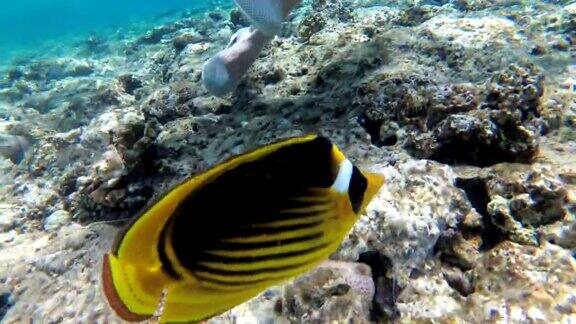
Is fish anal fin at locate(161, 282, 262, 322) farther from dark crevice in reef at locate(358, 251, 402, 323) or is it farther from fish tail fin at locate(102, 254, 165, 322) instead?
dark crevice in reef at locate(358, 251, 402, 323)

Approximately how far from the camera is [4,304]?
2980 mm

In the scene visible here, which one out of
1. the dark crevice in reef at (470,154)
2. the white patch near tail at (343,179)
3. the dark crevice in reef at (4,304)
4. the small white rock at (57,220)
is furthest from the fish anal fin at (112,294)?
the small white rock at (57,220)

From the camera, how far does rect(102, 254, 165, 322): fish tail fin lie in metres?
0.83

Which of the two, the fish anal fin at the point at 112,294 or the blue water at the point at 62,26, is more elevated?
the blue water at the point at 62,26

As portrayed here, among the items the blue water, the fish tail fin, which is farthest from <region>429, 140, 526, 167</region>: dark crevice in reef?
the blue water

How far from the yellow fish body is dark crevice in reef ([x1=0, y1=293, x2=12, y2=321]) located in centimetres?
277

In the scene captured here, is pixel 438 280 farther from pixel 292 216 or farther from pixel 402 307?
pixel 292 216

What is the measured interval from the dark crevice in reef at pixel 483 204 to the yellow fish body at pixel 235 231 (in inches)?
67.3

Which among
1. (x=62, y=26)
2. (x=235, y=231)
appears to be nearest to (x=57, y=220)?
(x=235, y=231)

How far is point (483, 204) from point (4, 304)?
3.43 metres

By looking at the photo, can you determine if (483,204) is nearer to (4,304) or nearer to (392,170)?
(392,170)

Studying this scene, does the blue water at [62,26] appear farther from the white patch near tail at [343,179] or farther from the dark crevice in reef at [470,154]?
the white patch near tail at [343,179]

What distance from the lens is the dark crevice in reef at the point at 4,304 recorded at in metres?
2.92

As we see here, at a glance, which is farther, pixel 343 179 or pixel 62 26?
pixel 62 26
